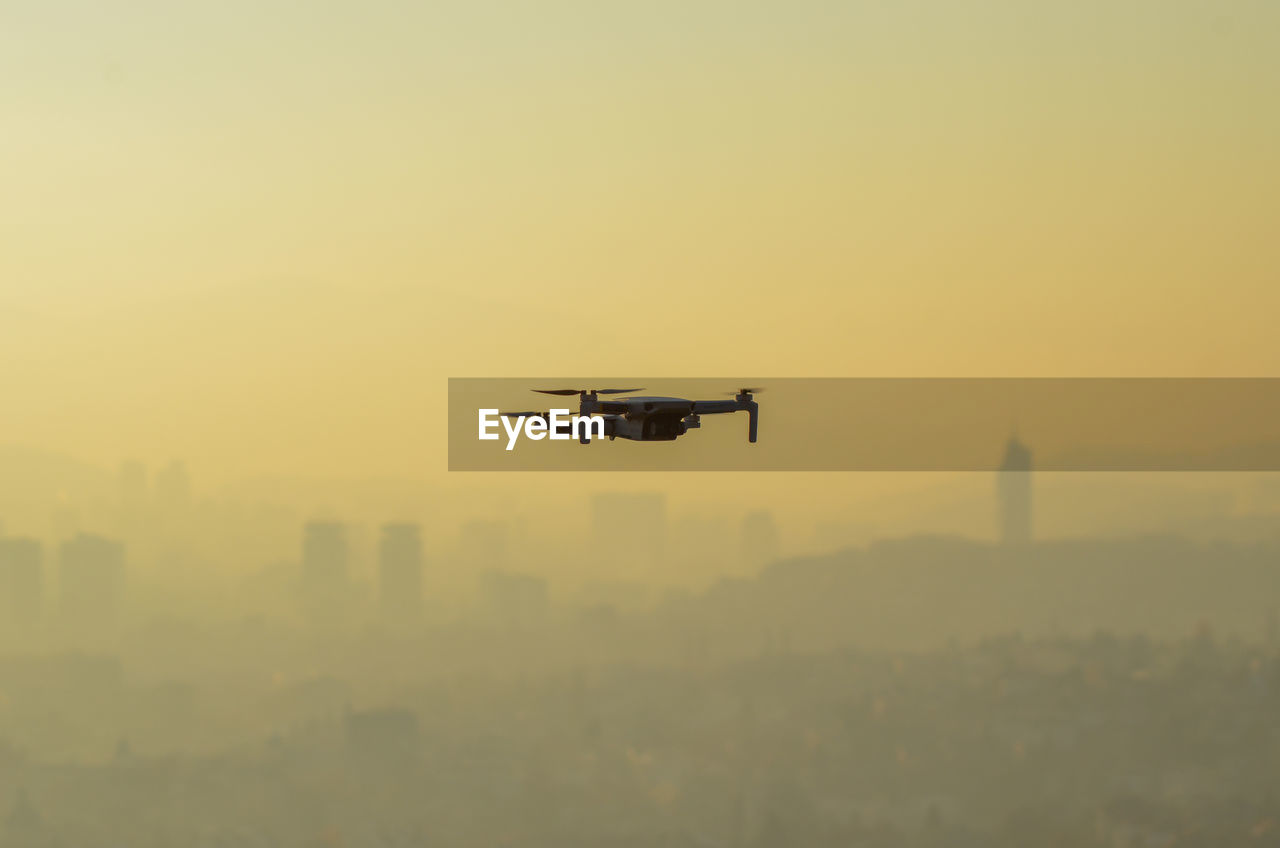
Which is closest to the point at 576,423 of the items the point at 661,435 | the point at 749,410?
the point at 661,435

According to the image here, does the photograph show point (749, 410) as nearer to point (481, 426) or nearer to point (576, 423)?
point (576, 423)

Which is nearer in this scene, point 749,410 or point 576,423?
point 576,423

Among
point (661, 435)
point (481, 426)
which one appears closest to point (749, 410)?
point (661, 435)

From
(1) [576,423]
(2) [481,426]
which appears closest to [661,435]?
(1) [576,423]

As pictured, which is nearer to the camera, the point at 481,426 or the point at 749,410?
the point at 481,426

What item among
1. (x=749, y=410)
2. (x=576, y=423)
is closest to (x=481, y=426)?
(x=576, y=423)

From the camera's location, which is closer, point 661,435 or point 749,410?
point 661,435
